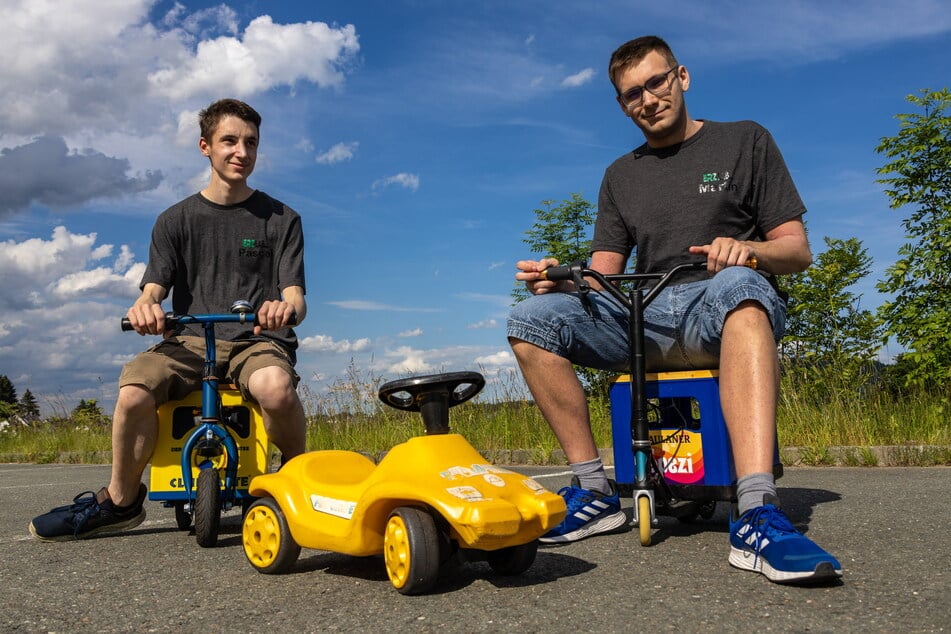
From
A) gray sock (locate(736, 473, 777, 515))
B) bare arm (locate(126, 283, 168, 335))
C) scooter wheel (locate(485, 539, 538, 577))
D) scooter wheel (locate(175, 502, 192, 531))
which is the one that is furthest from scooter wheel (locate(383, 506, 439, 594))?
scooter wheel (locate(175, 502, 192, 531))

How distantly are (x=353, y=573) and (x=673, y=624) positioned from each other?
1.14 m

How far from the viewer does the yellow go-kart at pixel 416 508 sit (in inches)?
89.0

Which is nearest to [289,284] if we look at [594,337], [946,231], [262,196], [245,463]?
[262,196]

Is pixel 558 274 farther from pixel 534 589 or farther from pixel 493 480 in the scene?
pixel 534 589

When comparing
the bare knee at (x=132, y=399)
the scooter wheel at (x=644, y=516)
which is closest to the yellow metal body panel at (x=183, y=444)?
the bare knee at (x=132, y=399)

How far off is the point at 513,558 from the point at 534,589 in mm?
151

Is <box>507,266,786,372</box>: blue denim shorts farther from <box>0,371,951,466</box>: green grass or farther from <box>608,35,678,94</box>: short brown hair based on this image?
<box>0,371,951,466</box>: green grass

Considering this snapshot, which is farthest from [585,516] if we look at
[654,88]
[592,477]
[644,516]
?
[654,88]

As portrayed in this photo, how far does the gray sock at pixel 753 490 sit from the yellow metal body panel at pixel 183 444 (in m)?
2.09

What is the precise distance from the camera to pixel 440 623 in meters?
2.05

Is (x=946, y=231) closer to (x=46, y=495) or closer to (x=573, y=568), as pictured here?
(x=573, y=568)

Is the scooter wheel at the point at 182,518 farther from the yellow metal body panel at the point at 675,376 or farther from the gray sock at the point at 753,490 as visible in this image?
the gray sock at the point at 753,490

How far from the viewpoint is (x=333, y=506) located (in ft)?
8.50

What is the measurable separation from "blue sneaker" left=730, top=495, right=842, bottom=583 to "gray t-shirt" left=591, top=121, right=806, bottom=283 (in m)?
1.09
